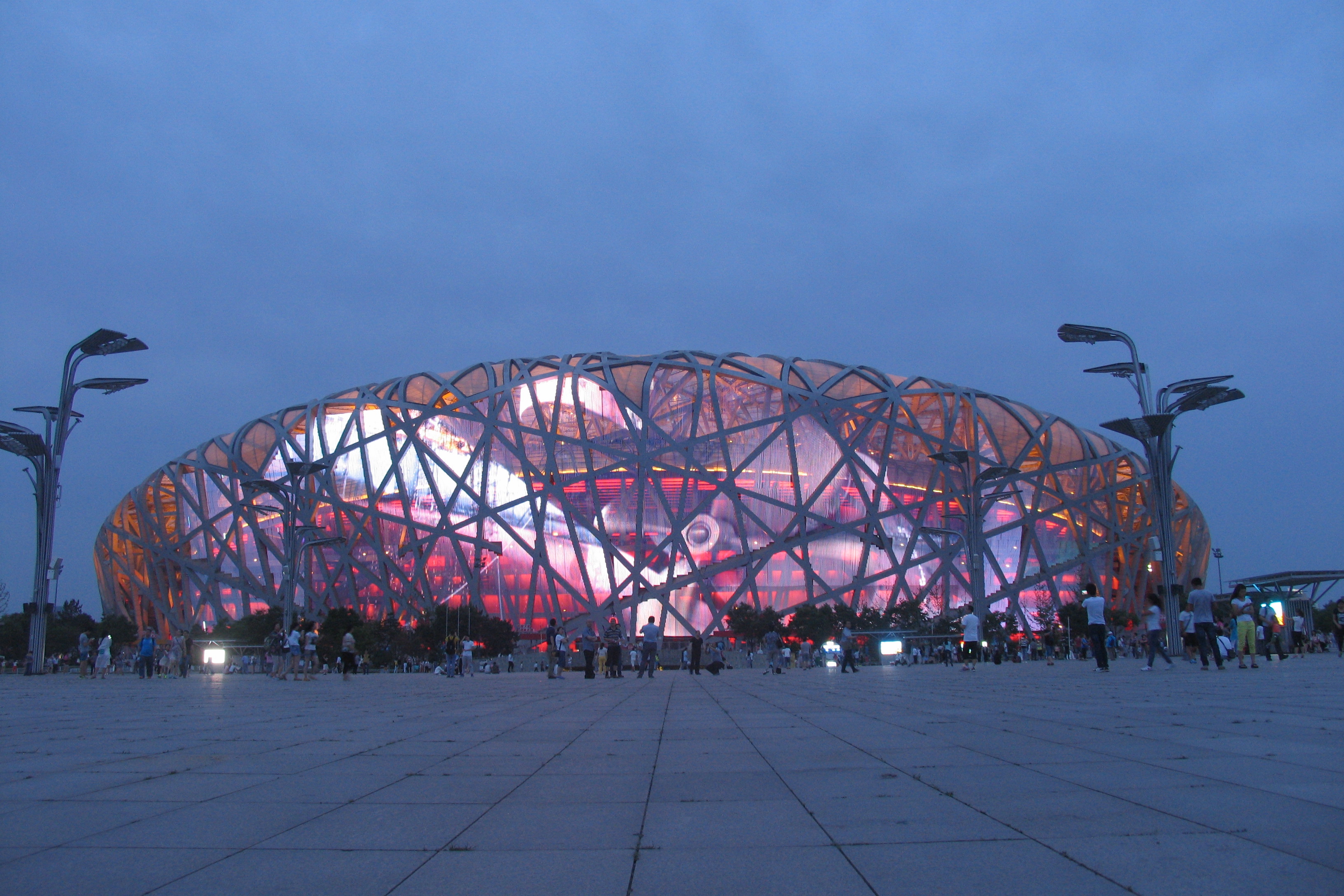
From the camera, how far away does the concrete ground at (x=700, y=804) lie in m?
3.18

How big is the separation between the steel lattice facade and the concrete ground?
45789 mm

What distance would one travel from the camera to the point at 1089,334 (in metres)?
27.2

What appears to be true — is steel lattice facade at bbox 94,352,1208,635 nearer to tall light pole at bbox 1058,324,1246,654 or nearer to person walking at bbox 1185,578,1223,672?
tall light pole at bbox 1058,324,1246,654

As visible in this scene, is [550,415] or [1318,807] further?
[550,415]

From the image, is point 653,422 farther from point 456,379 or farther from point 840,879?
point 840,879

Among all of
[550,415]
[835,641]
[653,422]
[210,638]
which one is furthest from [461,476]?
[835,641]

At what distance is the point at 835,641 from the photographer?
4594 centimetres

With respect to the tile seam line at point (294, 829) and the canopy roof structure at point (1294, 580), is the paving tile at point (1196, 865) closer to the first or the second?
the tile seam line at point (294, 829)

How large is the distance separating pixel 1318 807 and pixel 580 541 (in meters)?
52.6

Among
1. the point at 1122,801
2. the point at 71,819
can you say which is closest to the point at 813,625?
the point at 1122,801

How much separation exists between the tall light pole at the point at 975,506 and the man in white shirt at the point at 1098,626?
16.5 m

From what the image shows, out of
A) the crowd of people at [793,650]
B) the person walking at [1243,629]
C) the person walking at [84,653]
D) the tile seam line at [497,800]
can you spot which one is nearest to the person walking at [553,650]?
the crowd of people at [793,650]

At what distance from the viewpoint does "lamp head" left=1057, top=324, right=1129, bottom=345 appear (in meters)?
27.0

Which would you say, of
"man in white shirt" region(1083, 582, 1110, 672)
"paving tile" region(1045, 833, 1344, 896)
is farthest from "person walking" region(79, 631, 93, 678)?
"paving tile" region(1045, 833, 1344, 896)
